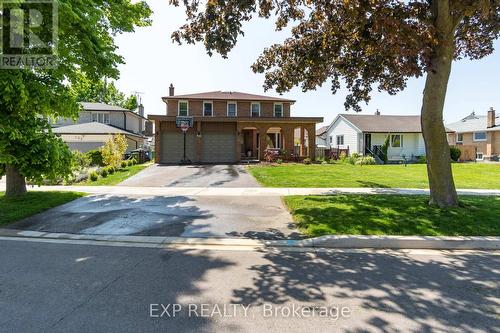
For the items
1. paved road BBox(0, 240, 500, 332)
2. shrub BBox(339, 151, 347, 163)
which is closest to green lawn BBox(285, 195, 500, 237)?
paved road BBox(0, 240, 500, 332)

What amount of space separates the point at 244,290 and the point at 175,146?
23.0 m

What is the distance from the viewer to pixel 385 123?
35.2 metres

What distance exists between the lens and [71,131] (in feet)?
101

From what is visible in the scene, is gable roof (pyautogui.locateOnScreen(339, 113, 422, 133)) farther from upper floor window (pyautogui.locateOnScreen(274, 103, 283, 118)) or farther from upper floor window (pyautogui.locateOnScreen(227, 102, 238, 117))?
upper floor window (pyautogui.locateOnScreen(227, 102, 238, 117))

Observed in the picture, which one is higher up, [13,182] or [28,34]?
[28,34]

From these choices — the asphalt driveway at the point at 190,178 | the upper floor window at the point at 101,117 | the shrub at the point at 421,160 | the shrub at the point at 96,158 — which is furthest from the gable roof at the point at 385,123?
the upper floor window at the point at 101,117

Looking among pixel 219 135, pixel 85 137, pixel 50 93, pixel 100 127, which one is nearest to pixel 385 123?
pixel 219 135

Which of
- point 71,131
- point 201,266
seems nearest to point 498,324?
point 201,266

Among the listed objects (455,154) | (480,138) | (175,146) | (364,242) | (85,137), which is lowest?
(364,242)

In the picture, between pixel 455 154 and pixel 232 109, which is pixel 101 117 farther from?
pixel 455 154

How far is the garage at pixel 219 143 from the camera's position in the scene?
26578 millimetres

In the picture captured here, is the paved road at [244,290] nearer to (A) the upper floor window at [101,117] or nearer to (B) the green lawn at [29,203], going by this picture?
(B) the green lawn at [29,203]

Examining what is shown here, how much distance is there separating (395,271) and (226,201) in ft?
21.7

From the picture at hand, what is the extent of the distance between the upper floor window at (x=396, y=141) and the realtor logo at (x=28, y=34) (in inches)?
1233
